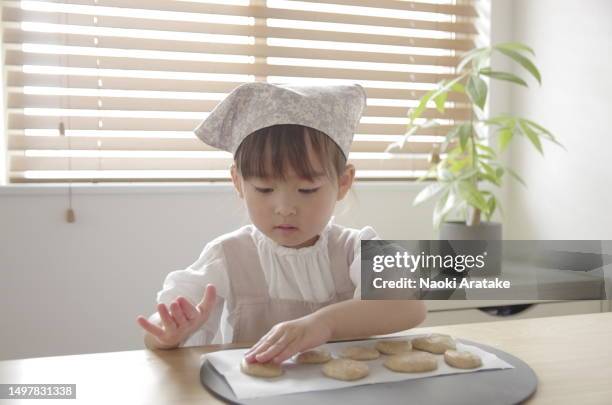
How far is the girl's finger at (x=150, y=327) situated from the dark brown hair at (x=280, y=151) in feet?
1.00

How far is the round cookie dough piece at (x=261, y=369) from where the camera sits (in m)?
0.66

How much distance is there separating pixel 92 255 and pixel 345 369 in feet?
4.49

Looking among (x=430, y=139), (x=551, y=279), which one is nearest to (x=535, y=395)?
(x=551, y=279)

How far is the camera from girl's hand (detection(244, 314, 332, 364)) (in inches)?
27.7

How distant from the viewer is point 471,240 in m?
1.87

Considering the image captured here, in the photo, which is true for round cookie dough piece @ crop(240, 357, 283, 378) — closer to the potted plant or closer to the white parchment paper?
the white parchment paper

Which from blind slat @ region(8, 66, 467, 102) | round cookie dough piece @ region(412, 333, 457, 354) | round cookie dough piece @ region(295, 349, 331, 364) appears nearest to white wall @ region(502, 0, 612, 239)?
blind slat @ region(8, 66, 467, 102)

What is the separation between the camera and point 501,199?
2.41m

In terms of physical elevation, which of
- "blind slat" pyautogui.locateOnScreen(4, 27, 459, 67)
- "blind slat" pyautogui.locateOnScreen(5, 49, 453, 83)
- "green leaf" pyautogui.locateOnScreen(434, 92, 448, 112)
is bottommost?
"green leaf" pyautogui.locateOnScreen(434, 92, 448, 112)

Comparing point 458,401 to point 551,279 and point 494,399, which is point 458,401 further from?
point 551,279

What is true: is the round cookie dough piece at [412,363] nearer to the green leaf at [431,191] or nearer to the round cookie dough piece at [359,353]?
the round cookie dough piece at [359,353]

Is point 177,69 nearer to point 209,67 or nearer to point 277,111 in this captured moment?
point 209,67

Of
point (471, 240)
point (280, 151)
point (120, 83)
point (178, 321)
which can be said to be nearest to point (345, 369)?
point (178, 321)

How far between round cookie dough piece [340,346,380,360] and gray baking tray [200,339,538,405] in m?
0.09
